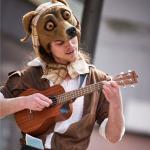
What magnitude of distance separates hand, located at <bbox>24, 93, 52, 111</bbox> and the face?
0.58 ft

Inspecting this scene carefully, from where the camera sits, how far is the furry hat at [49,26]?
6.44 feet

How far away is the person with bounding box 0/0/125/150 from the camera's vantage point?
6.35 feet

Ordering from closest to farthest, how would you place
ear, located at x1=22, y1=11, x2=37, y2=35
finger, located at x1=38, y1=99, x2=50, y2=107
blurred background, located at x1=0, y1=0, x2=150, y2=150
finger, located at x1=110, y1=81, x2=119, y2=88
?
finger, located at x1=110, y1=81, x2=119, y2=88
finger, located at x1=38, y1=99, x2=50, y2=107
ear, located at x1=22, y1=11, x2=37, y2=35
blurred background, located at x1=0, y1=0, x2=150, y2=150

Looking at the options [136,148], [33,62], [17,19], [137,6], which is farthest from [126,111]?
[33,62]

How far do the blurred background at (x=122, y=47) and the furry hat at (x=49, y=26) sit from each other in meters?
1.35

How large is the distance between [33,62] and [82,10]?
1272 millimetres

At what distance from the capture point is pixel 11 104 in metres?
2.00

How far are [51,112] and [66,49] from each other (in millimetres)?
249

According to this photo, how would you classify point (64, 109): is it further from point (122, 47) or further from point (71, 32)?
point (122, 47)

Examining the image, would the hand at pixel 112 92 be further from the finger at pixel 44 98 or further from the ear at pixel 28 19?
the ear at pixel 28 19

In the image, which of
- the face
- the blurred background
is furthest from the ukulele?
the blurred background

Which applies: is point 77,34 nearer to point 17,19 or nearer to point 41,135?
Answer: point 41,135

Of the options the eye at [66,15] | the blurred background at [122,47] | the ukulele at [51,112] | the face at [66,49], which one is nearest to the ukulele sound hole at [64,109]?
the ukulele at [51,112]

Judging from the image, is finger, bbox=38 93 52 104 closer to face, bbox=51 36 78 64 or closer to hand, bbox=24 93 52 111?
hand, bbox=24 93 52 111
